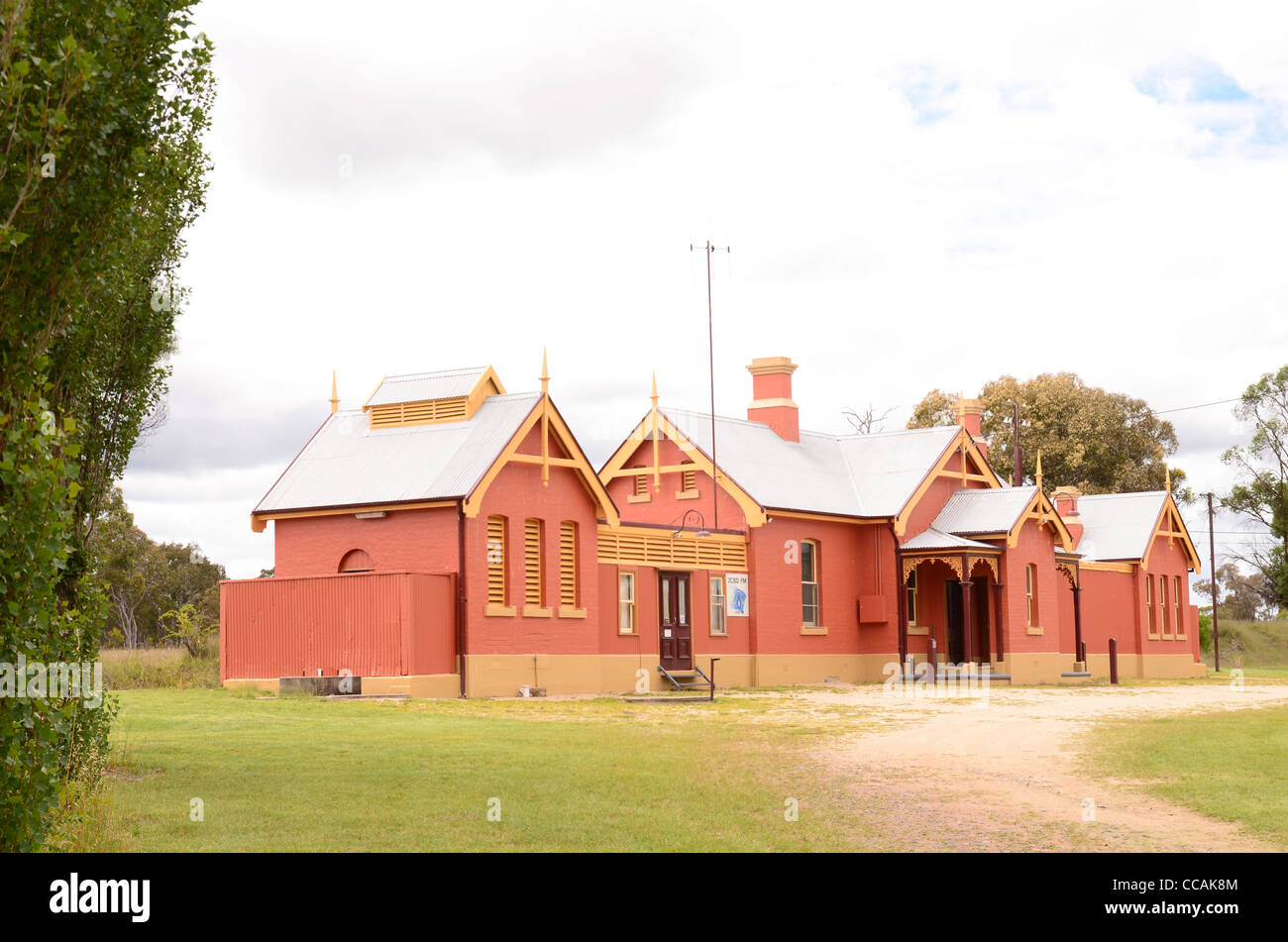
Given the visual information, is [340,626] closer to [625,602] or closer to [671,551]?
[625,602]

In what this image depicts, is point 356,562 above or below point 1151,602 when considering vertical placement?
above

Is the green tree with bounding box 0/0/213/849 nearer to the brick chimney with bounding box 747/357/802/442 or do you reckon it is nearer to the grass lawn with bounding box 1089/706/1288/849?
the grass lawn with bounding box 1089/706/1288/849

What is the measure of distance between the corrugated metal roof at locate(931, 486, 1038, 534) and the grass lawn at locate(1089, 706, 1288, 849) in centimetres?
1477

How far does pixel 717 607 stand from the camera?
1342 inches

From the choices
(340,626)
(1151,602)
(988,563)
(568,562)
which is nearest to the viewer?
(340,626)

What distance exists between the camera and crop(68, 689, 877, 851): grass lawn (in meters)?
10.6

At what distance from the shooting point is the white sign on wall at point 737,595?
3428 cm

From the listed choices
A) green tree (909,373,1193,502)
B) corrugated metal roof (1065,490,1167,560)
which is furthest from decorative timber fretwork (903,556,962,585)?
green tree (909,373,1193,502)

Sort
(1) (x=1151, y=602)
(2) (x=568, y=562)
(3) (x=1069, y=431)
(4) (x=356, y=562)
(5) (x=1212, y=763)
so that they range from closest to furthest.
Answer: (5) (x=1212, y=763) < (4) (x=356, y=562) < (2) (x=568, y=562) < (1) (x=1151, y=602) < (3) (x=1069, y=431)

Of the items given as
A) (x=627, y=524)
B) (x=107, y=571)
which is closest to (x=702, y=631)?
(x=627, y=524)

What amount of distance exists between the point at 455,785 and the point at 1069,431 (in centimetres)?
5332

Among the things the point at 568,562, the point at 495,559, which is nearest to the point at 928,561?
the point at 568,562

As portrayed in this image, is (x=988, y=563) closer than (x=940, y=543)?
No

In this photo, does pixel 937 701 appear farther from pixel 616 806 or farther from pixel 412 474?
pixel 616 806
